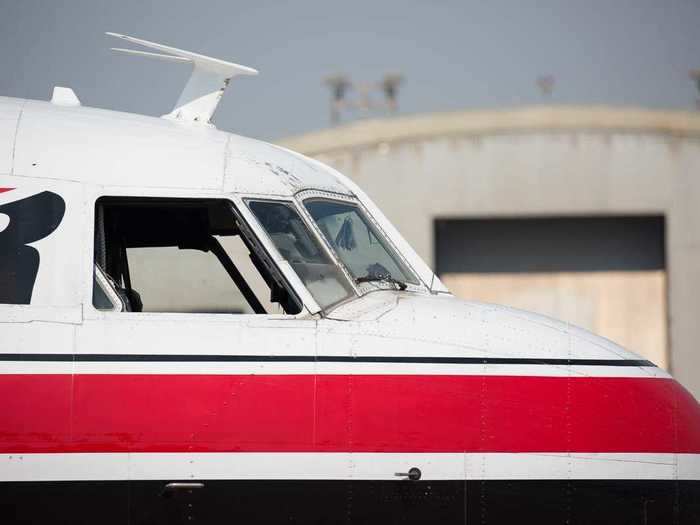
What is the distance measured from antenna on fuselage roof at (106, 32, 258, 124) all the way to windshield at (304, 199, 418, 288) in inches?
47.1

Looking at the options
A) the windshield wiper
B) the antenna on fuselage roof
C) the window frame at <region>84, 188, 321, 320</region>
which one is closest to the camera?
the window frame at <region>84, 188, 321, 320</region>

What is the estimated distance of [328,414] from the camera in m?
6.20

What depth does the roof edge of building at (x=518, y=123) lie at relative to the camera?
29219mm

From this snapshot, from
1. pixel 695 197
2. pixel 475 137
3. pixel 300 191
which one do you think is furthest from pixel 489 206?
pixel 300 191

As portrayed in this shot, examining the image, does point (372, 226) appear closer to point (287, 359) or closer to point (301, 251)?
point (301, 251)

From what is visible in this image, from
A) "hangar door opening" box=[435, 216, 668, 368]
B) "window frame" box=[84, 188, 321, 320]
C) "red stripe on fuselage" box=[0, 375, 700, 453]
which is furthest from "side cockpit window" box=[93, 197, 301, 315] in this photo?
"hangar door opening" box=[435, 216, 668, 368]

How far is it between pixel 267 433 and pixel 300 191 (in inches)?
66.3

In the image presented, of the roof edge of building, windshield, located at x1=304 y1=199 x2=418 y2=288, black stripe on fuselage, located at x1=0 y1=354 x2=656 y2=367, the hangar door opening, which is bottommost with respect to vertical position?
black stripe on fuselage, located at x1=0 y1=354 x2=656 y2=367

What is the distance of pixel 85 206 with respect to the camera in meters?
6.53

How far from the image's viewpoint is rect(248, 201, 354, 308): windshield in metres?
6.61

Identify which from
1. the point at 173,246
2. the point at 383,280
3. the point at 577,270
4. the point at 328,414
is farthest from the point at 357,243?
the point at 577,270
